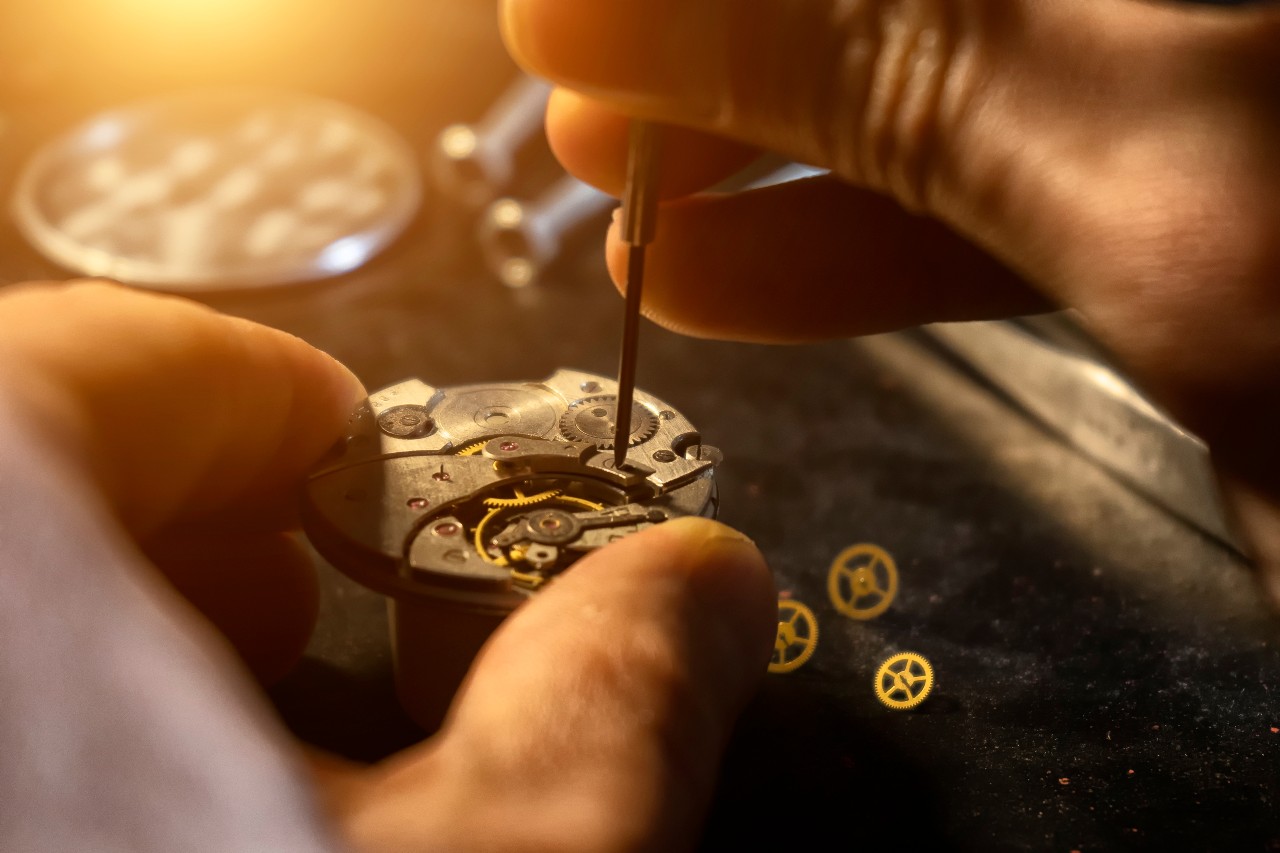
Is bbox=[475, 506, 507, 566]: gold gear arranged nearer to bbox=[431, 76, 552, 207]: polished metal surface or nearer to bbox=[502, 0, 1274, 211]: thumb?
bbox=[502, 0, 1274, 211]: thumb

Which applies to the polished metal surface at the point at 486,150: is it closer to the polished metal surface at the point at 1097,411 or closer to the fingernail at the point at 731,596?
the polished metal surface at the point at 1097,411

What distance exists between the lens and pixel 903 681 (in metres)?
0.77

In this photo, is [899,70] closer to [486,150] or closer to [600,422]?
[600,422]

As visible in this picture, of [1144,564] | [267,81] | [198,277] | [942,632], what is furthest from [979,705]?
[267,81]

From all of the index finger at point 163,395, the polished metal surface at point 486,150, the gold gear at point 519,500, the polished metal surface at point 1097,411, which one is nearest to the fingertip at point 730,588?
the gold gear at point 519,500

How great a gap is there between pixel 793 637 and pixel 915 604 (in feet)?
0.29

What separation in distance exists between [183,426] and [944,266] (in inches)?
20.3

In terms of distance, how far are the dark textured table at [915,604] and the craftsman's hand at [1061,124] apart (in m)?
0.19

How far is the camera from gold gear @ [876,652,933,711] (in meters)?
0.76

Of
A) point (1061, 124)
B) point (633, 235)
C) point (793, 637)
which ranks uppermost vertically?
point (1061, 124)

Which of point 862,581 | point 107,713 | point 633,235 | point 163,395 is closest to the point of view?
point 107,713

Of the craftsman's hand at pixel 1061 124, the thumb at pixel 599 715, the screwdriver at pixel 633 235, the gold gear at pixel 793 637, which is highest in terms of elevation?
the craftsman's hand at pixel 1061 124

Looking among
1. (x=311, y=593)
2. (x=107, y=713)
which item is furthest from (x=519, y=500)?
(x=107, y=713)

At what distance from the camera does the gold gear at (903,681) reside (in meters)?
0.76
